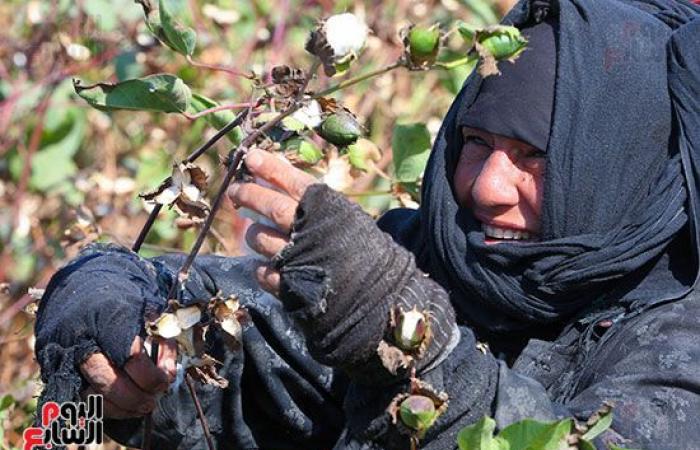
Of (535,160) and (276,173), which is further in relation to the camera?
(535,160)

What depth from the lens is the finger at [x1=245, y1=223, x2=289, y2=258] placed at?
1.70m

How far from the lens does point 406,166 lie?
2.63 metres

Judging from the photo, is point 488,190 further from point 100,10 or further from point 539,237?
point 100,10

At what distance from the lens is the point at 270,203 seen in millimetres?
1690

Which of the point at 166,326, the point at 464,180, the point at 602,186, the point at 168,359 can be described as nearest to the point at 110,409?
the point at 168,359

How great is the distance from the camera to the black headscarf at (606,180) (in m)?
2.20

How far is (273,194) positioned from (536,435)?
1.29ft

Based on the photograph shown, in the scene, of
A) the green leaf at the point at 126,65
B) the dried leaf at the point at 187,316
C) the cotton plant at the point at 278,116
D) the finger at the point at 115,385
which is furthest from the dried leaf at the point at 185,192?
the green leaf at the point at 126,65

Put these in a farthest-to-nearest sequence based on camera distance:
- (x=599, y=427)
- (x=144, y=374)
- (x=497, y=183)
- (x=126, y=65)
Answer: (x=126, y=65), (x=497, y=183), (x=144, y=374), (x=599, y=427)

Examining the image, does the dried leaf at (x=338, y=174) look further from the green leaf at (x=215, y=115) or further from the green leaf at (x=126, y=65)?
the green leaf at (x=126, y=65)

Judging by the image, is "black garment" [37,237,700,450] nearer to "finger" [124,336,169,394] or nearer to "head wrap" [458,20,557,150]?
"finger" [124,336,169,394]

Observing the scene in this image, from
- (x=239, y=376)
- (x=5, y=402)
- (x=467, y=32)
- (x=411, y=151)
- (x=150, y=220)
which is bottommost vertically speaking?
(x=5, y=402)

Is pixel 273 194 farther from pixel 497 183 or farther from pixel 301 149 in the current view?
pixel 497 183

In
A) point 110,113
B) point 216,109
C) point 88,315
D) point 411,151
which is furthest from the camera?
point 110,113
